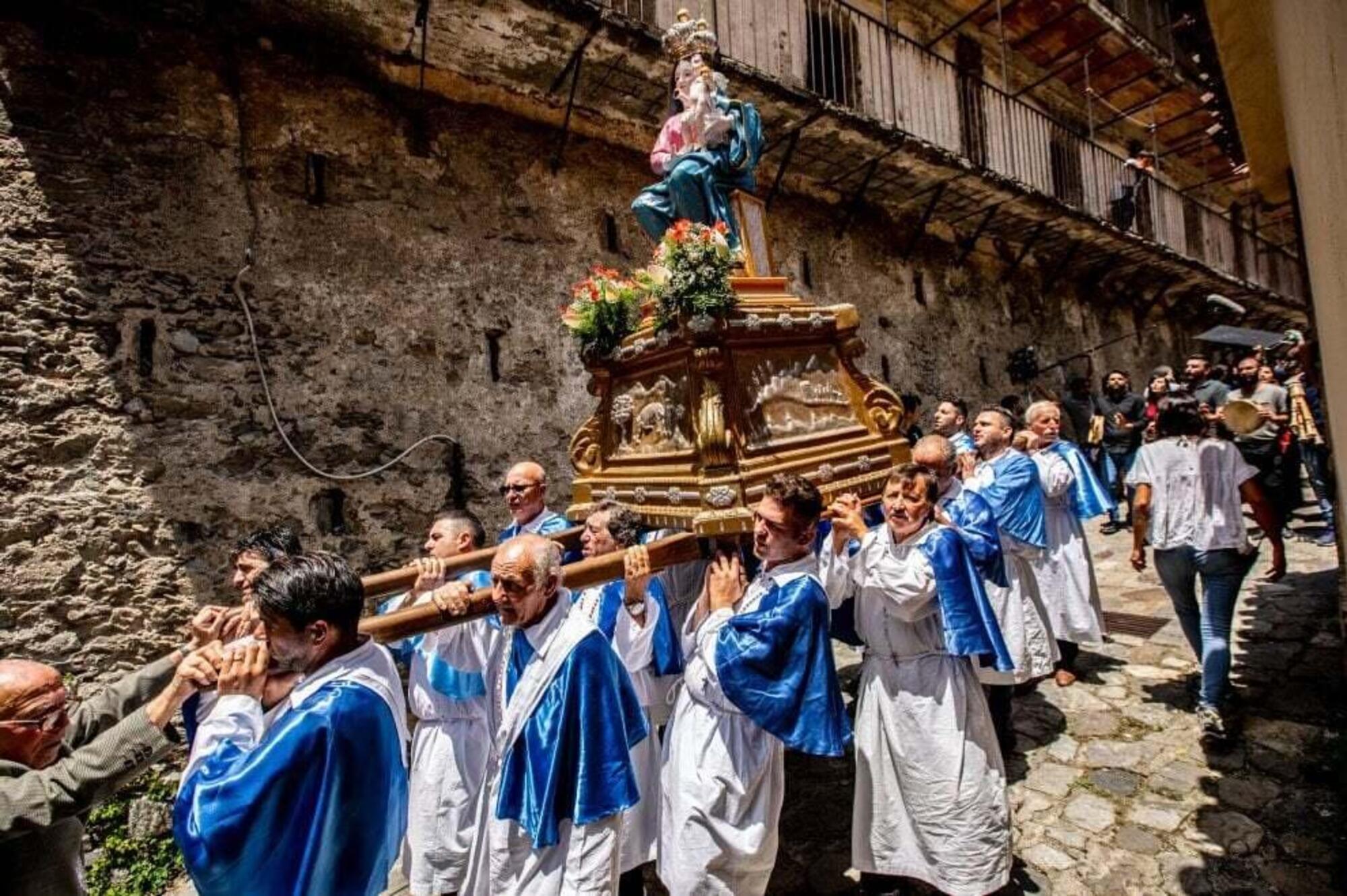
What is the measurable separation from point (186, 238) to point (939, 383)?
11.0 m

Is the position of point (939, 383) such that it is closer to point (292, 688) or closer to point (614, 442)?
point (614, 442)

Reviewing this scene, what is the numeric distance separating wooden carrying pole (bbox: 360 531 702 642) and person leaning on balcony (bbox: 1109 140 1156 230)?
562 inches

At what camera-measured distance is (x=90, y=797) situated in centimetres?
201

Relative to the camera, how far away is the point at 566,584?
99.5 inches

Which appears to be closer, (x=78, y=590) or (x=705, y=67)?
(x=705, y=67)

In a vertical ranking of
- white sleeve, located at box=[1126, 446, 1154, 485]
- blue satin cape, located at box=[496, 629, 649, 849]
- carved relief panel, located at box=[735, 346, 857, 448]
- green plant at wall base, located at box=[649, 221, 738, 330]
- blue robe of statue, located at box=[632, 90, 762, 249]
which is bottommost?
blue satin cape, located at box=[496, 629, 649, 849]

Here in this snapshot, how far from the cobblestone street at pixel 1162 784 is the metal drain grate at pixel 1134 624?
25cm

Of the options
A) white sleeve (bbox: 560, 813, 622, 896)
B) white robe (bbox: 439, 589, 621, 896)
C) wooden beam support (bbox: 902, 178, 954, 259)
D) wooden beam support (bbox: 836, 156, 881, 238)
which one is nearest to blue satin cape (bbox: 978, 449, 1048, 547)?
white robe (bbox: 439, 589, 621, 896)

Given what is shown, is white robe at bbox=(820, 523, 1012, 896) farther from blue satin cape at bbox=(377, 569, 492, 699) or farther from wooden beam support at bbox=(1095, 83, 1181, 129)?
wooden beam support at bbox=(1095, 83, 1181, 129)

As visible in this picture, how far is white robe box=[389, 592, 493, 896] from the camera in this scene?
3270 millimetres

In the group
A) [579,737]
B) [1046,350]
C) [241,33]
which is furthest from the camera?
[1046,350]

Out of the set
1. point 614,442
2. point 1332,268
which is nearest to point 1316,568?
point 1332,268

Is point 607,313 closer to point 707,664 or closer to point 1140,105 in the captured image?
point 707,664

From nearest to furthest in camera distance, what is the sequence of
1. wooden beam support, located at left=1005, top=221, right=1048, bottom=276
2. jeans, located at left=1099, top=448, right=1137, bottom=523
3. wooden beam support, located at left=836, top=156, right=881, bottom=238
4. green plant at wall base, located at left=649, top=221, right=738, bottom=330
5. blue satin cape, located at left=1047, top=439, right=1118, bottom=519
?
1. green plant at wall base, located at left=649, top=221, right=738, bottom=330
2. blue satin cape, located at left=1047, top=439, right=1118, bottom=519
3. jeans, located at left=1099, top=448, right=1137, bottom=523
4. wooden beam support, located at left=836, top=156, right=881, bottom=238
5. wooden beam support, located at left=1005, top=221, right=1048, bottom=276
